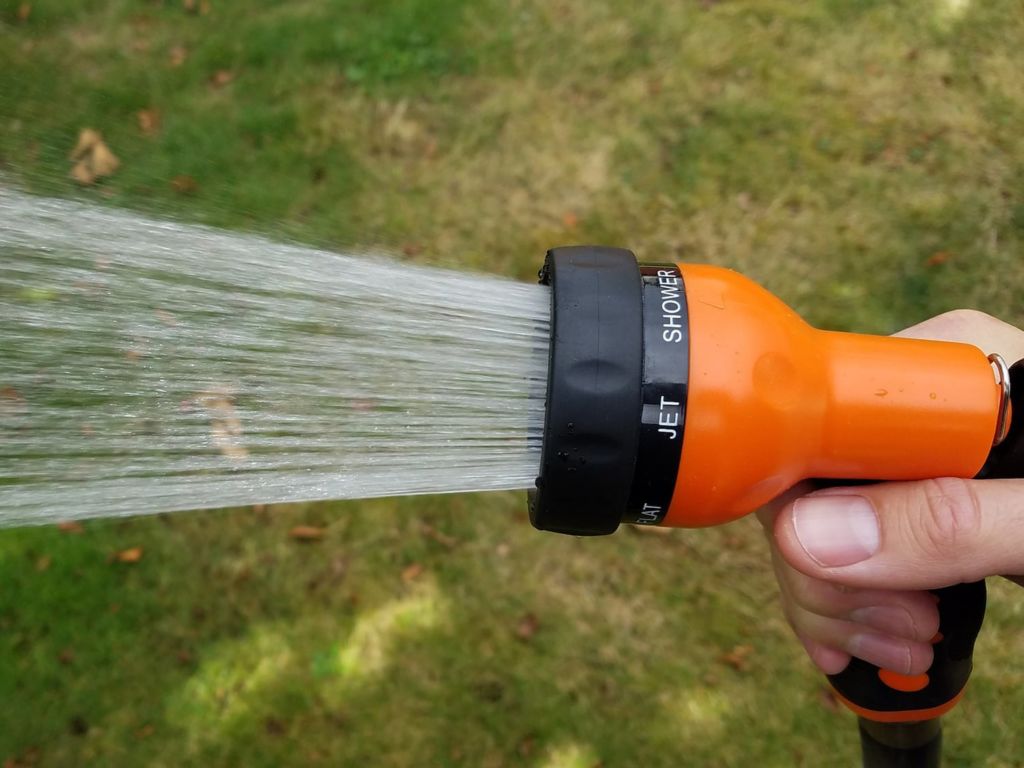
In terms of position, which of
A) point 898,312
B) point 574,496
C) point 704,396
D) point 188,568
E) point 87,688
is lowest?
point 87,688

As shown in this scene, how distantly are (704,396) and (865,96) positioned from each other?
2800 millimetres

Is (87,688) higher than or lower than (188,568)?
→ lower

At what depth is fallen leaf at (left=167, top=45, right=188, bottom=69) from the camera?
11.6 ft

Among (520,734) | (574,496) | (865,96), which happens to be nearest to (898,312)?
(865,96)

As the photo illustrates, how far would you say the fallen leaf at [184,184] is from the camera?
331 cm

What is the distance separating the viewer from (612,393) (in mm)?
1166

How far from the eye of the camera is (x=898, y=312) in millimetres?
3074

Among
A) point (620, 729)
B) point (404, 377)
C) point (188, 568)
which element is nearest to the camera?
point (404, 377)

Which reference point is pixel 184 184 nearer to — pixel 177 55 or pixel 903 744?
pixel 177 55

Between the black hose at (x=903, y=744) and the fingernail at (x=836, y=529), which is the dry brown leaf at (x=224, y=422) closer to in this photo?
the fingernail at (x=836, y=529)

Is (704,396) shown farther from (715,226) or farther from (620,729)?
(715,226)

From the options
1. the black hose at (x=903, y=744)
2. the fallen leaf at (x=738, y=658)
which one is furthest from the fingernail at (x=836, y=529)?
the fallen leaf at (x=738, y=658)

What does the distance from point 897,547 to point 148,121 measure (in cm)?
345

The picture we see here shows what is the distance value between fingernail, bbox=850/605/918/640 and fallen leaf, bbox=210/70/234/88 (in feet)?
11.0
